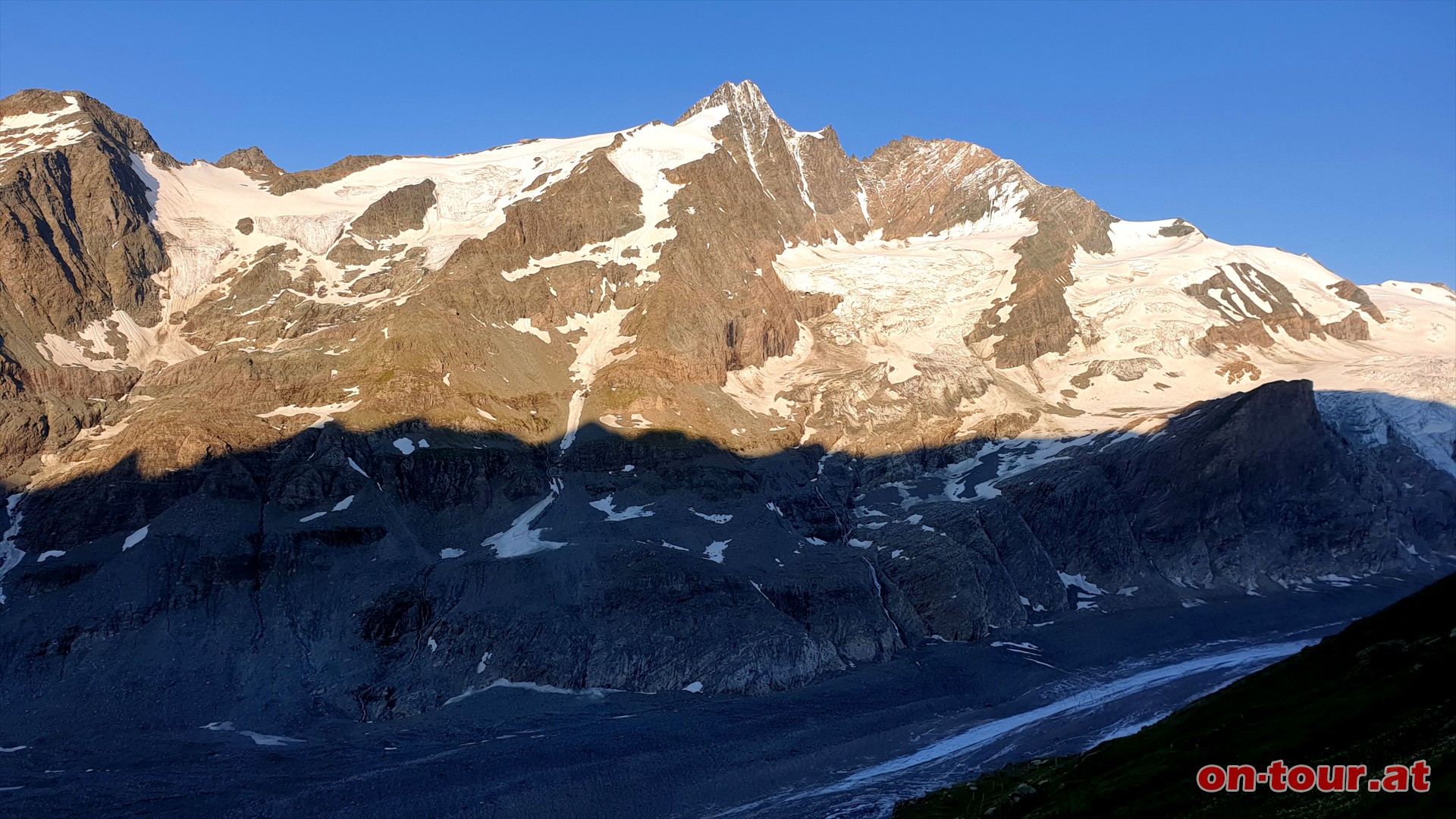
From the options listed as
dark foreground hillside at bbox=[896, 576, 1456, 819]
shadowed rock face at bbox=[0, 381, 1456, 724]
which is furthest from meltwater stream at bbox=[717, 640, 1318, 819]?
shadowed rock face at bbox=[0, 381, 1456, 724]

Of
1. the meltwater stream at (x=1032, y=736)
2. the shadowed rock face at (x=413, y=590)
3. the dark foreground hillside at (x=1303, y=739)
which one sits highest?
the shadowed rock face at (x=413, y=590)

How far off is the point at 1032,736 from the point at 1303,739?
269 ft

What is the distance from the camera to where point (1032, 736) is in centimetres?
14338

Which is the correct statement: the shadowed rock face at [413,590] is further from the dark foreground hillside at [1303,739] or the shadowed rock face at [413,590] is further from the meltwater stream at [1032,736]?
the dark foreground hillside at [1303,739]

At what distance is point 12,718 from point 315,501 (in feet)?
182

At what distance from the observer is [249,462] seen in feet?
623

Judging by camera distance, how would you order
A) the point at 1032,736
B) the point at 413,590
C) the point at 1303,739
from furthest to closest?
the point at 413,590, the point at 1032,736, the point at 1303,739

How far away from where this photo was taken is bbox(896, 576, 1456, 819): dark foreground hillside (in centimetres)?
5294

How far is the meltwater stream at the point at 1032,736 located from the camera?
401ft

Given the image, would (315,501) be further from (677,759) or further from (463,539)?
(677,759)

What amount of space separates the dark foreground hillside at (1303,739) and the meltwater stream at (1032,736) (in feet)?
81.4

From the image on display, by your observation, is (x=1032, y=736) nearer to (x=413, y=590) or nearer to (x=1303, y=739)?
(x=1303, y=739)

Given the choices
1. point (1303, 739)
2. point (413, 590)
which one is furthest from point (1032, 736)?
point (413, 590)

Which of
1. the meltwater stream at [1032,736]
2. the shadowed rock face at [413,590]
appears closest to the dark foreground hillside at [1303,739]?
the meltwater stream at [1032,736]
